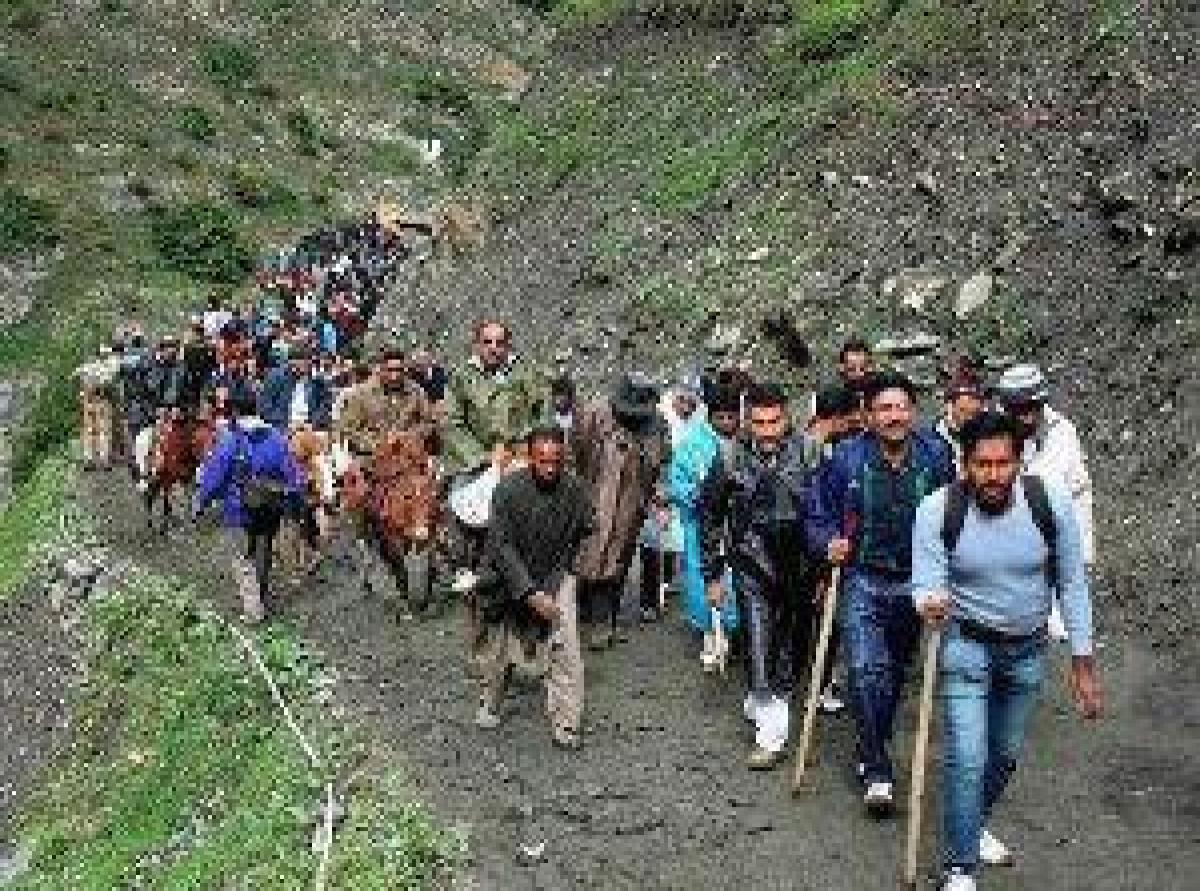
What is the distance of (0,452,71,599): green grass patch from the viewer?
71.5ft

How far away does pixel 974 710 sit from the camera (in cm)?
789

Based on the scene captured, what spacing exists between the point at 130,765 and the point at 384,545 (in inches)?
96.1

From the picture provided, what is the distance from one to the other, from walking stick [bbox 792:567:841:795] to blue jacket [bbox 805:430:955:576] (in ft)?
0.99

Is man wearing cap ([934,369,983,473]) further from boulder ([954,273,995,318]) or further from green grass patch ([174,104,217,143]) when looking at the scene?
green grass patch ([174,104,217,143])

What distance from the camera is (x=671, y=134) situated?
30750 millimetres

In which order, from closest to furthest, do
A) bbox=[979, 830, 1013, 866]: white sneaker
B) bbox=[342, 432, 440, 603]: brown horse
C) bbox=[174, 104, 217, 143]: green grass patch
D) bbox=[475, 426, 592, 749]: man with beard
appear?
bbox=[979, 830, 1013, 866]: white sneaker < bbox=[475, 426, 592, 749]: man with beard < bbox=[342, 432, 440, 603]: brown horse < bbox=[174, 104, 217, 143]: green grass patch

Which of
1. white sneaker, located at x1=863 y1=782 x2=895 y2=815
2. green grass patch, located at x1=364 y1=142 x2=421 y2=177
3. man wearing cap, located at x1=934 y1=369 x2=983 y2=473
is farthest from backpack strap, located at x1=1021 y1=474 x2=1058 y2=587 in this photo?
green grass patch, located at x1=364 y1=142 x2=421 y2=177

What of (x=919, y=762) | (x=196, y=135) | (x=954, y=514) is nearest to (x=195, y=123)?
(x=196, y=135)

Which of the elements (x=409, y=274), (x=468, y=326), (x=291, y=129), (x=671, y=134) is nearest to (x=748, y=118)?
(x=671, y=134)

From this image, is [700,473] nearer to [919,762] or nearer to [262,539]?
[919,762]

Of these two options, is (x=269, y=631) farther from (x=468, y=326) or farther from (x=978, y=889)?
(x=468, y=326)

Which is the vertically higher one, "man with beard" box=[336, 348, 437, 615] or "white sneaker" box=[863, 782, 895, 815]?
"man with beard" box=[336, 348, 437, 615]

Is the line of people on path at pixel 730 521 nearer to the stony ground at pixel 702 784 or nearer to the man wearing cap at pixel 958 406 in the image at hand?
the man wearing cap at pixel 958 406

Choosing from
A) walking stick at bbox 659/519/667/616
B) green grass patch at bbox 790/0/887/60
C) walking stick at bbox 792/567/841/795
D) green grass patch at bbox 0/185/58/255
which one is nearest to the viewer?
walking stick at bbox 792/567/841/795
